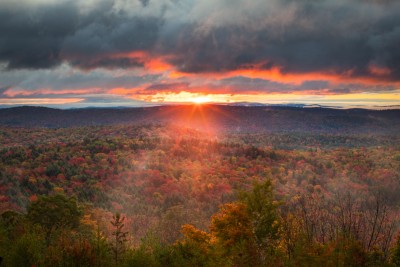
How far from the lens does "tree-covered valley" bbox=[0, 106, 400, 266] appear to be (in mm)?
18750

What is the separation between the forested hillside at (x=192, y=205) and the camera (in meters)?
18.8

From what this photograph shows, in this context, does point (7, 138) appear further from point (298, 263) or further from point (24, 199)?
point (298, 263)

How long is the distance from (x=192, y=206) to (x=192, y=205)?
2.68 ft

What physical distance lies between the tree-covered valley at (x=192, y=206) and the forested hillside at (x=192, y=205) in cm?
14

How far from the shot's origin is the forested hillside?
18750 mm

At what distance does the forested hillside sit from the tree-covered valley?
0.47 feet

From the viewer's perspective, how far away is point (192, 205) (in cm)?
8731

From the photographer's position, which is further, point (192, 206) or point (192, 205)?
point (192, 205)

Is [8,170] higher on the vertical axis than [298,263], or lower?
lower

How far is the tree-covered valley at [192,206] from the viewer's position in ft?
61.5

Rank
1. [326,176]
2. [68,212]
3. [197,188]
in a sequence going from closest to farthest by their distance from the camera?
[68,212] → [197,188] → [326,176]

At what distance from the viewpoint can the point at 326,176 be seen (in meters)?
127

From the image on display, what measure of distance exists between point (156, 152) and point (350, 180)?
74.3 metres

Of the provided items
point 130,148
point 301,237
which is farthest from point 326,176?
point 301,237
